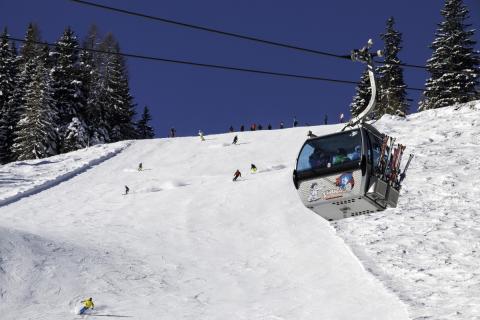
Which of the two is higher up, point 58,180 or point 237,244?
point 58,180

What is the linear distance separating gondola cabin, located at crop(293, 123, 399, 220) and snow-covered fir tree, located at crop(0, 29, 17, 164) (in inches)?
1982

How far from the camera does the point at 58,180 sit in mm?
38906

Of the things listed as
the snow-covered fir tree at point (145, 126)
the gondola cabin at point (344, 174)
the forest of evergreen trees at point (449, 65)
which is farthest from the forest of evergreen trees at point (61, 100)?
the gondola cabin at point (344, 174)

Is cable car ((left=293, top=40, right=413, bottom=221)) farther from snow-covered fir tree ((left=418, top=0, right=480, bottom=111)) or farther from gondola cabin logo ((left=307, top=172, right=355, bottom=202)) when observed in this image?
snow-covered fir tree ((left=418, top=0, right=480, bottom=111))

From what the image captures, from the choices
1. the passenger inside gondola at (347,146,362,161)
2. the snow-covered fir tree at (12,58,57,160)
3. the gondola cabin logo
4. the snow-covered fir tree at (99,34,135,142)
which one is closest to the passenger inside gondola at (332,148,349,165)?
the passenger inside gondola at (347,146,362,161)

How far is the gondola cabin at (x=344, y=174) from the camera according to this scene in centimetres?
1326

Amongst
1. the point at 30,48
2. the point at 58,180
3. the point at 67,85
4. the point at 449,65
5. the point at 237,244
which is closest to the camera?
the point at 237,244

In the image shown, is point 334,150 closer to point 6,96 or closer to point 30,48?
point 6,96

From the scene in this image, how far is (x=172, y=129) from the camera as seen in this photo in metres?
61.2

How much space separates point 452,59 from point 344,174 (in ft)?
145

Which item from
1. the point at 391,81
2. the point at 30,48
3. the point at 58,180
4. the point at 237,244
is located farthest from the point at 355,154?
the point at 30,48

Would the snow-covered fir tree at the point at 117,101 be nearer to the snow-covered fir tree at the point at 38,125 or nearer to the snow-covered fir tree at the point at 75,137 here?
the snow-covered fir tree at the point at 75,137

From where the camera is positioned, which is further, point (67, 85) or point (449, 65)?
point (67, 85)

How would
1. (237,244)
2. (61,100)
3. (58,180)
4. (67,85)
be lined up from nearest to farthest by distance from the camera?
(237,244)
(58,180)
(61,100)
(67,85)
